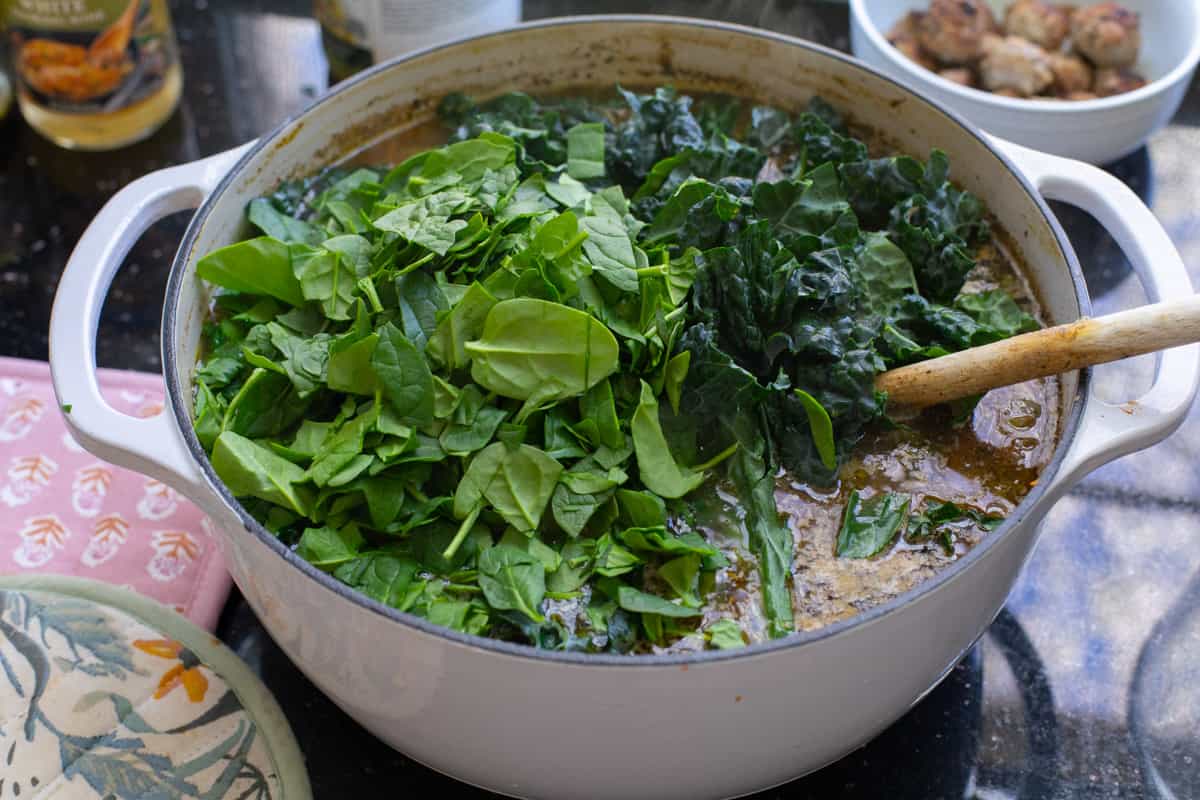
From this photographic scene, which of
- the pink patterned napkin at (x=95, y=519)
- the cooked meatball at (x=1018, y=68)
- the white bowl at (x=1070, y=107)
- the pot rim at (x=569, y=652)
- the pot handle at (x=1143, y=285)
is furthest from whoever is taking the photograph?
the cooked meatball at (x=1018, y=68)

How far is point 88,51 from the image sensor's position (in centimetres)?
140

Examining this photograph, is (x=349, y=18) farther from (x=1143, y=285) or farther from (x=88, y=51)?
(x=1143, y=285)

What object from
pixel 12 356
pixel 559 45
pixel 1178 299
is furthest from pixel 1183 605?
pixel 12 356

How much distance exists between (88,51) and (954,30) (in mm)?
1036

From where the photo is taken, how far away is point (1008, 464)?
96 centimetres

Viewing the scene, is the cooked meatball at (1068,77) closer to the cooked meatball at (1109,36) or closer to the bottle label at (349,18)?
the cooked meatball at (1109,36)

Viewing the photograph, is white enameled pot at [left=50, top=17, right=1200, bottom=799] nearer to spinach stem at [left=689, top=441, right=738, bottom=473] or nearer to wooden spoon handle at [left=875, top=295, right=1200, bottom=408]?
wooden spoon handle at [left=875, top=295, right=1200, bottom=408]

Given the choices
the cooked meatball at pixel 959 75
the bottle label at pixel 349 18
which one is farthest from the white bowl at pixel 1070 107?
the bottle label at pixel 349 18

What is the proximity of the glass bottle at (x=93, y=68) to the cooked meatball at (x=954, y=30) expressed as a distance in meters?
0.95

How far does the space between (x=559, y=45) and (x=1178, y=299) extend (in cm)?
66

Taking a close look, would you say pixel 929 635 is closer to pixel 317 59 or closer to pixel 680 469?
pixel 680 469

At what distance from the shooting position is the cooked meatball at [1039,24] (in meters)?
1.50

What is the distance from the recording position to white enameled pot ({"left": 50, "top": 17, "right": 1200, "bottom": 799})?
71cm

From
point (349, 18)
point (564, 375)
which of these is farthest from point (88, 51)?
point (564, 375)
